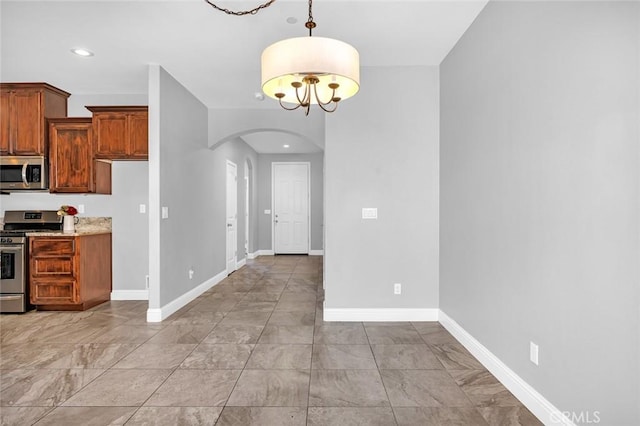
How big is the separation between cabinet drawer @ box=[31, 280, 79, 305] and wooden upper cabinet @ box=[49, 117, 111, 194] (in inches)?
45.4

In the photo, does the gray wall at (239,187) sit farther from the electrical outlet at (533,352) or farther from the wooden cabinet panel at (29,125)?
the electrical outlet at (533,352)

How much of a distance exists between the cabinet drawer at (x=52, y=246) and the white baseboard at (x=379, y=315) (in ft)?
10.3

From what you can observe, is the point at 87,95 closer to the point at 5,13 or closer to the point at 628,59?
the point at 5,13

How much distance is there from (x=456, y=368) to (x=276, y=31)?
313cm

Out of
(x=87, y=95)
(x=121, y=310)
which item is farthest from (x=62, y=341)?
(x=87, y=95)

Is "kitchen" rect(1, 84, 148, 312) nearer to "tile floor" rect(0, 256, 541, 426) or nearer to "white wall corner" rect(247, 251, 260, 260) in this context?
"tile floor" rect(0, 256, 541, 426)

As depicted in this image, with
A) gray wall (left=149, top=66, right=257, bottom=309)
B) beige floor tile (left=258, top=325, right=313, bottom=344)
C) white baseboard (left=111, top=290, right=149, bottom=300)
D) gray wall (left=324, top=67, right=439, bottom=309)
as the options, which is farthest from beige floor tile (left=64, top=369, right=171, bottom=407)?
white baseboard (left=111, top=290, right=149, bottom=300)

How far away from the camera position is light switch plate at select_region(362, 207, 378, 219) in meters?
3.72

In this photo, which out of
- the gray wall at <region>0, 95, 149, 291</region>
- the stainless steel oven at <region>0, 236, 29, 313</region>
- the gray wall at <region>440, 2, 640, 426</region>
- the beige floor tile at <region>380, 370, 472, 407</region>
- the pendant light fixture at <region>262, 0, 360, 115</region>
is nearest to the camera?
the gray wall at <region>440, 2, 640, 426</region>

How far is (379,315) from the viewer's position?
3.75m

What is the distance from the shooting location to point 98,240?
451 cm

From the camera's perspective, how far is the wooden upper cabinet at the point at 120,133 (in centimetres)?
412

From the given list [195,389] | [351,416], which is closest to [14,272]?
[195,389]

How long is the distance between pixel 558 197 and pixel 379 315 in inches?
92.2
